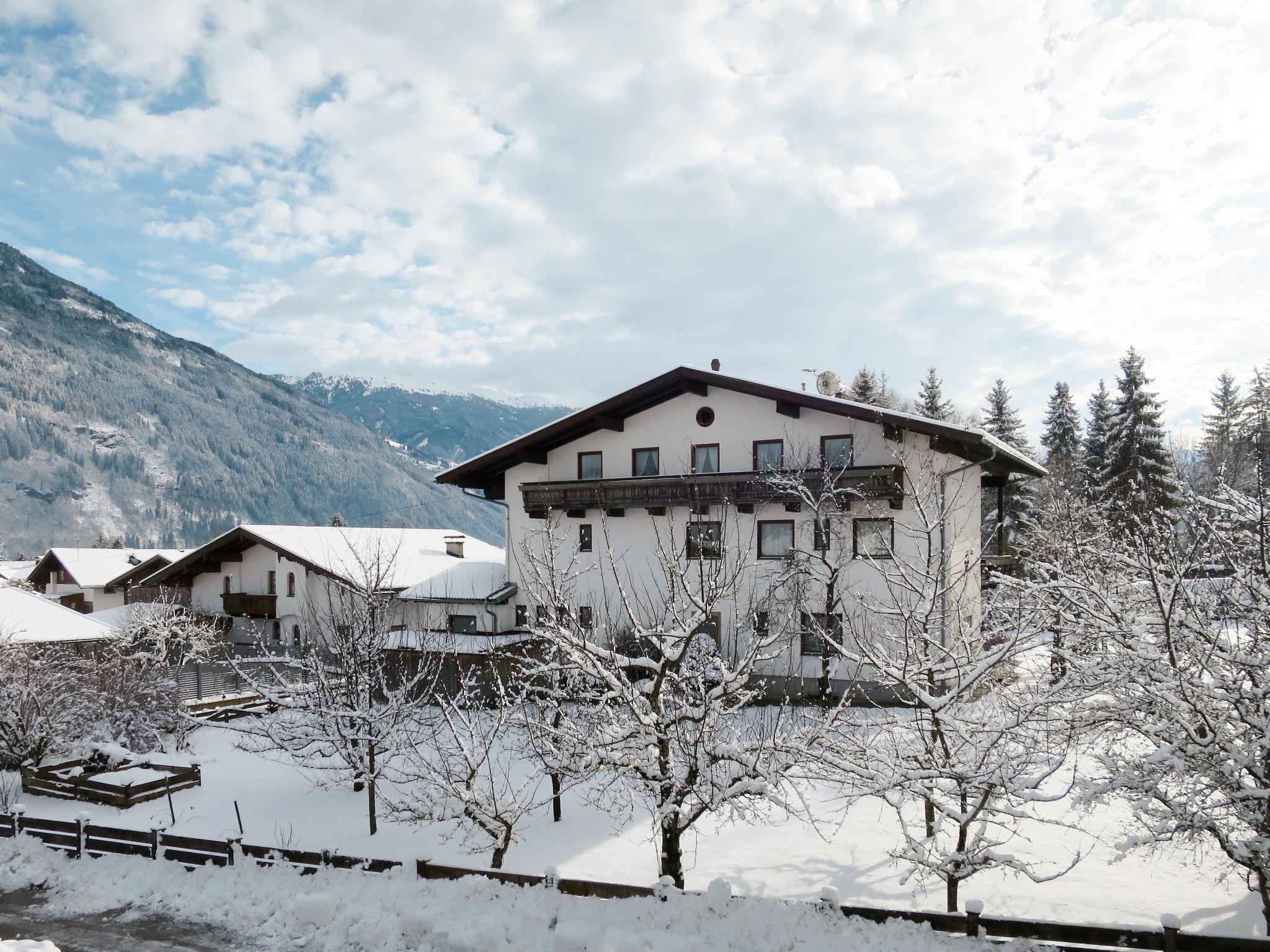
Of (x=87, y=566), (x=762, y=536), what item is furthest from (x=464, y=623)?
(x=87, y=566)

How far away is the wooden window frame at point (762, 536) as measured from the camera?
2261cm

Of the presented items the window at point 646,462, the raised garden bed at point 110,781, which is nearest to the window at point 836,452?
the window at point 646,462

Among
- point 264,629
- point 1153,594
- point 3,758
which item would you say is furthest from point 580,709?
point 264,629

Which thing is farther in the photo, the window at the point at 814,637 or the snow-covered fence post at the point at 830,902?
the window at the point at 814,637

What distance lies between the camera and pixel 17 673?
732 inches

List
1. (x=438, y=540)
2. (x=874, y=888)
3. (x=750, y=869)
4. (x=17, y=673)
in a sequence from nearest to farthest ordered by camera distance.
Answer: (x=874, y=888), (x=750, y=869), (x=17, y=673), (x=438, y=540)

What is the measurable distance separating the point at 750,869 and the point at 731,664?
541cm

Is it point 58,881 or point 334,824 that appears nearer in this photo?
point 58,881

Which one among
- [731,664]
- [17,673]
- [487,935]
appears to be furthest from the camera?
[17,673]

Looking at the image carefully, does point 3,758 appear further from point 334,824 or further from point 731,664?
point 731,664

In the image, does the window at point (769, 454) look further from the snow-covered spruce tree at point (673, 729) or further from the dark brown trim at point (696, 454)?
the snow-covered spruce tree at point (673, 729)

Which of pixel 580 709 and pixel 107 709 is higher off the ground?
pixel 580 709

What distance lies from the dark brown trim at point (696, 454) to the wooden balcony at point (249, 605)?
69.8 feet

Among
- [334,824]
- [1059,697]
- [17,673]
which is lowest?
[334,824]
